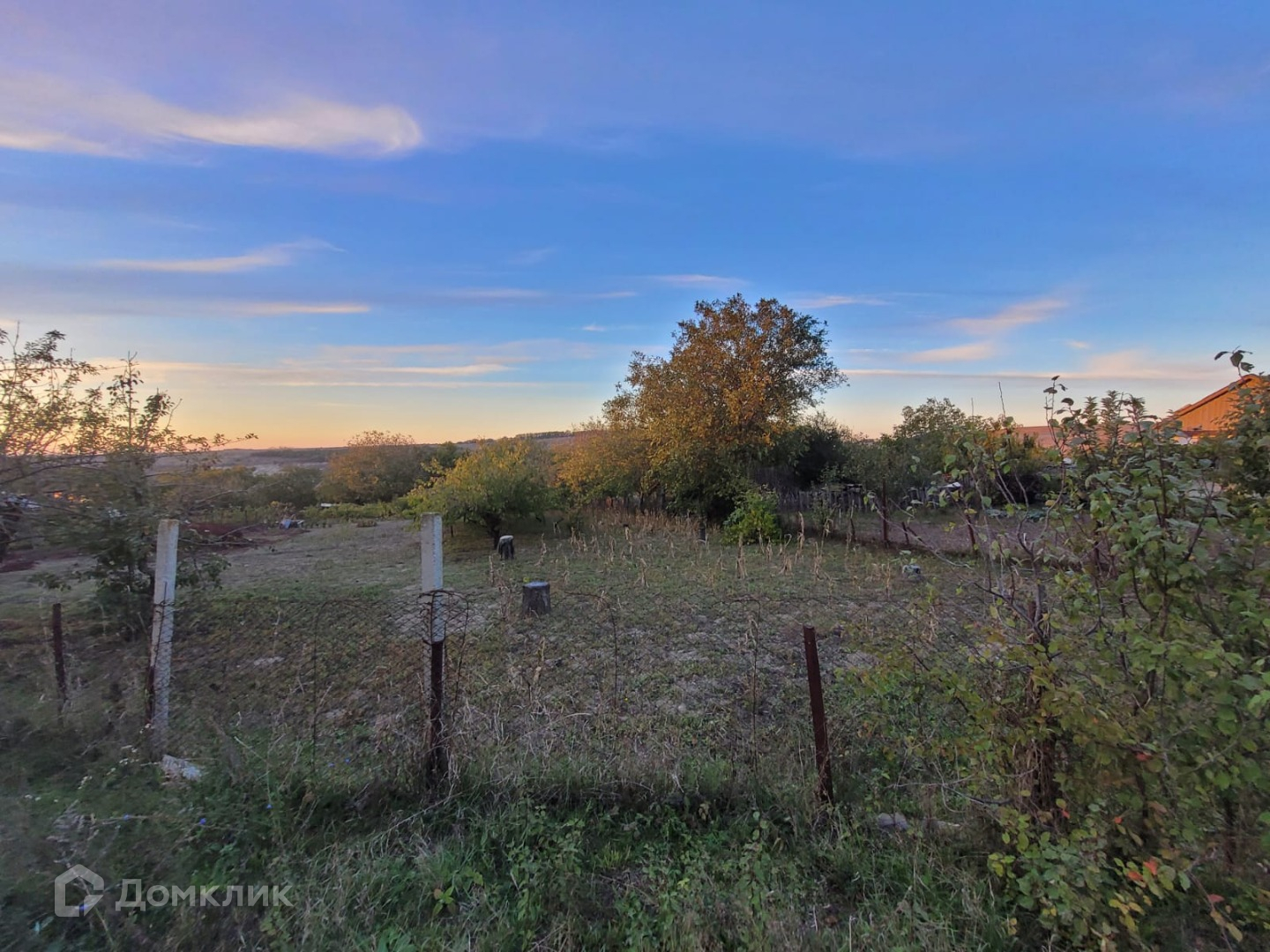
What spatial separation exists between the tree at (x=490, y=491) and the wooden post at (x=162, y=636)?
20.8ft

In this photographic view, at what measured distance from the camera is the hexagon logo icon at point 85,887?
5.70 feet

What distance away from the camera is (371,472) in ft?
60.0

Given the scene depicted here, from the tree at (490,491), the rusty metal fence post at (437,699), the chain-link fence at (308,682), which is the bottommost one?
the chain-link fence at (308,682)

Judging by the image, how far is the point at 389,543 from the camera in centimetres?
1048

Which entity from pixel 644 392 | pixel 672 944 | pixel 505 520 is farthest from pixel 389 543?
pixel 672 944

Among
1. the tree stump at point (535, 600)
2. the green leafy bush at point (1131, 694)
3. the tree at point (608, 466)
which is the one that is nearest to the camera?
the green leafy bush at point (1131, 694)

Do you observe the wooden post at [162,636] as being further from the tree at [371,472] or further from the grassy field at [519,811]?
the tree at [371,472]

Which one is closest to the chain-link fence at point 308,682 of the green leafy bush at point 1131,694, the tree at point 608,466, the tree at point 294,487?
the green leafy bush at point 1131,694

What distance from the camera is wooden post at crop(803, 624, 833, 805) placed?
2340 mm

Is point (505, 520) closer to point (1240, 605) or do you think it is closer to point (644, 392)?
point (644, 392)

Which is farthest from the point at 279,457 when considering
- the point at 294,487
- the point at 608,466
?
the point at 608,466

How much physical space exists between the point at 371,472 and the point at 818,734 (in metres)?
18.7

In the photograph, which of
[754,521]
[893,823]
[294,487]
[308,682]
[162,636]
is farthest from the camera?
[294,487]

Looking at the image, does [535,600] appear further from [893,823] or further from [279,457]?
[279,457]
